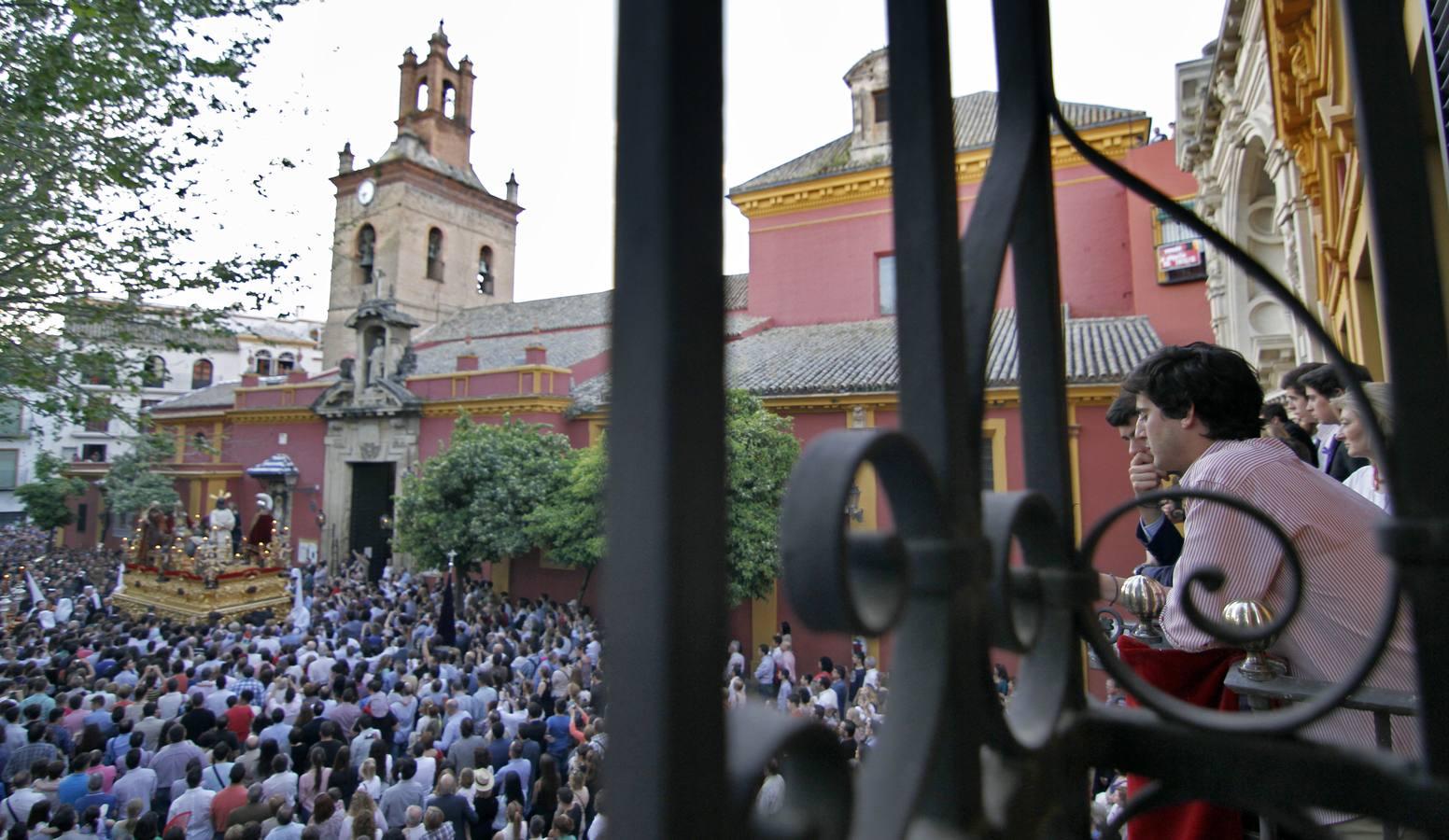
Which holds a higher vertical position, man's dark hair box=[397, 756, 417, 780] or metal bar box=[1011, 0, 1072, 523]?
metal bar box=[1011, 0, 1072, 523]

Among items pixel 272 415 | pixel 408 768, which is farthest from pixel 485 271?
pixel 408 768

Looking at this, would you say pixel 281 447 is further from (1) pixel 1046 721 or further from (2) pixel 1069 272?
(1) pixel 1046 721

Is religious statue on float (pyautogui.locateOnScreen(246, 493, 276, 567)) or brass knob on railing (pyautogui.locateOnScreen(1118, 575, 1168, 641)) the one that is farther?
religious statue on float (pyautogui.locateOnScreen(246, 493, 276, 567))

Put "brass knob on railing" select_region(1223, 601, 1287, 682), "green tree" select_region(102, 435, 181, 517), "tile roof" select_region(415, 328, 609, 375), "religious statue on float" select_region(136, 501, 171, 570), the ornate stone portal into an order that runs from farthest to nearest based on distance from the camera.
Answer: "green tree" select_region(102, 435, 181, 517)
"tile roof" select_region(415, 328, 609, 375)
the ornate stone portal
"religious statue on float" select_region(136, 501, 171, 570)
"brass knob on railing" select_region(1223, 601, 1287, 682)

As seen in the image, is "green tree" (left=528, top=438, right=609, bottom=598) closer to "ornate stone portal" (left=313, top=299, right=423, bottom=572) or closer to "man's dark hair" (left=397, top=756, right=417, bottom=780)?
"ornate stone portal" (left=313, top=299, right=423, bottom=572)

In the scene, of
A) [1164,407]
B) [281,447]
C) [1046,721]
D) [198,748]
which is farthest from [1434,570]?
[281,447]

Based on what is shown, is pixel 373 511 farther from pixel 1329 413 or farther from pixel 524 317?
pixel 1329 413

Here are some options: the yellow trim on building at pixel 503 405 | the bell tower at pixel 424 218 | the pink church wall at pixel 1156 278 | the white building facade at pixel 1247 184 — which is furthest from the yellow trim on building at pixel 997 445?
the bell tower at pixel 424 218

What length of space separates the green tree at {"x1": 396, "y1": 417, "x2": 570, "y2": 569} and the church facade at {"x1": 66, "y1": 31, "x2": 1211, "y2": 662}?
162cm

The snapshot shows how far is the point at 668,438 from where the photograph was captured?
0.45 metres

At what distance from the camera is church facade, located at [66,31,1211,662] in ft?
44.6

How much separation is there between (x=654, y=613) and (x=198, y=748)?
7.37m

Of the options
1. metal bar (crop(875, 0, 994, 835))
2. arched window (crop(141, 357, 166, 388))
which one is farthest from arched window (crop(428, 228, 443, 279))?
metal bar (crop(875, 0, 994, 835))

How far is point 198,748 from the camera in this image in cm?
610
